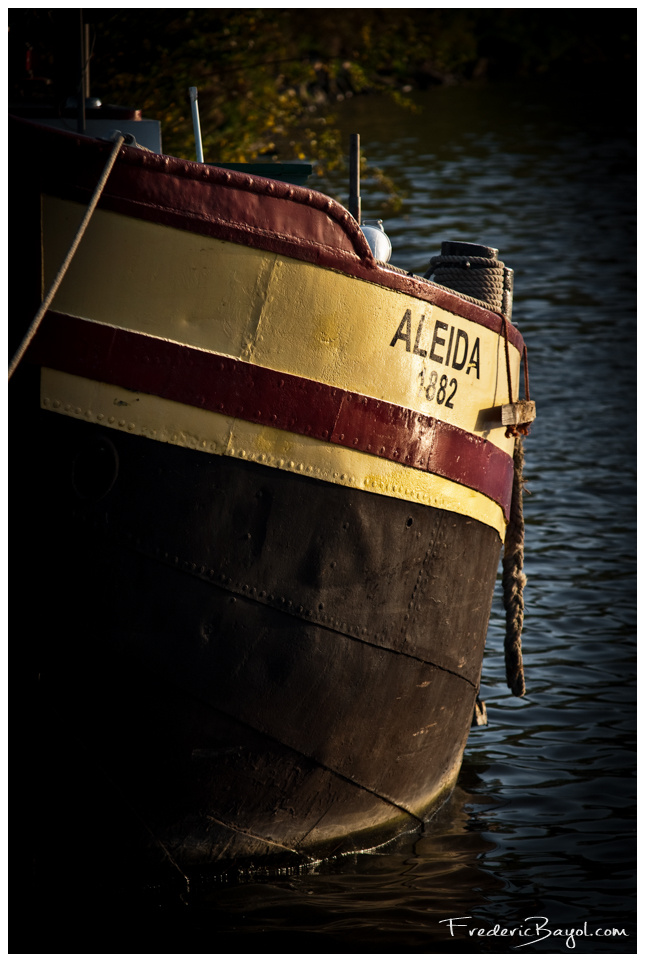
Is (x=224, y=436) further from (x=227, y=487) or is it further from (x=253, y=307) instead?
(x=253, y=307)

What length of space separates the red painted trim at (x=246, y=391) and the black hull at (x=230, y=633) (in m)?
0.18

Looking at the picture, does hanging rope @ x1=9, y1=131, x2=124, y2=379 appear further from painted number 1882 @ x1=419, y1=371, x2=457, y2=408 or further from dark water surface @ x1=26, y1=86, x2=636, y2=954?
dark water surface @ x1=26, y1=86, x2=636, y2=954

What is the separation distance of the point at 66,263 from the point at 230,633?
141 cm

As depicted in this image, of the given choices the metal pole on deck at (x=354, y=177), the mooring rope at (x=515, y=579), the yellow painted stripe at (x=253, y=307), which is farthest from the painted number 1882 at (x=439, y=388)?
the mooring rope at (x=515, y=579)

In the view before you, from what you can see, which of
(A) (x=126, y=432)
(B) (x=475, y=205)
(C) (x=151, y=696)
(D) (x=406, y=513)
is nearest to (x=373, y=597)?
(D) (x=406, y=513)

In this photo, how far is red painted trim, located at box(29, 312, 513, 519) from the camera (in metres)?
3.46

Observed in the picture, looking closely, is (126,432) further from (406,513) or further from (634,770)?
(634,770)

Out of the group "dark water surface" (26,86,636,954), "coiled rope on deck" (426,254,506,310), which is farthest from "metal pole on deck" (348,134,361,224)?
"dark water surface" (26,86,636,954)

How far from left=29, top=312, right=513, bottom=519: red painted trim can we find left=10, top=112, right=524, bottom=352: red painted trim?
1.35ft

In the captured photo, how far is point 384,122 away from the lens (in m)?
34.4

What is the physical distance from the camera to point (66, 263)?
3309 mm

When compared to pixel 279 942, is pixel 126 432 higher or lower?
higher

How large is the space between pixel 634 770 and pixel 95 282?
4.12 metres

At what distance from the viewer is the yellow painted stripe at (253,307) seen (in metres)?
3.45
